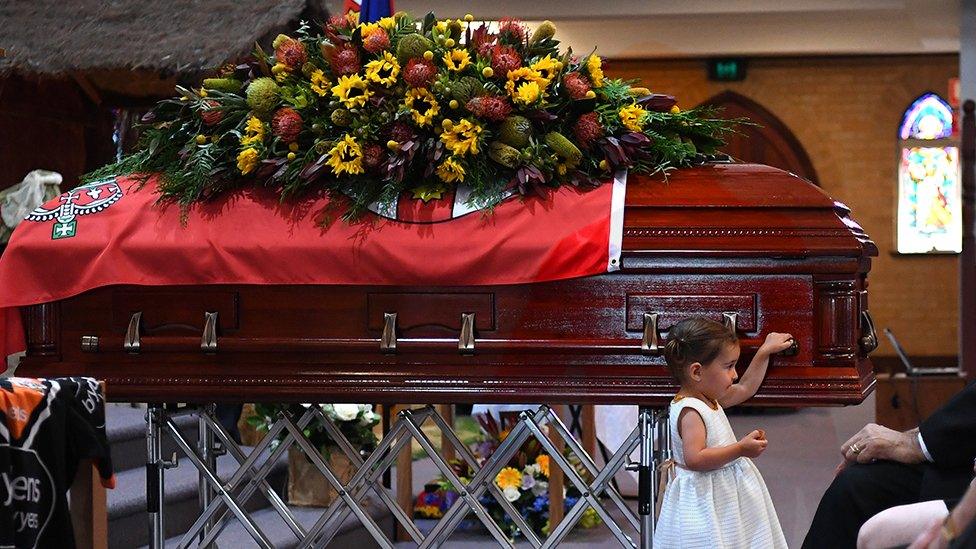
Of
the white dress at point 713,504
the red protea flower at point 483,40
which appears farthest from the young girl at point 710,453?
the red protea flower at point 483,40

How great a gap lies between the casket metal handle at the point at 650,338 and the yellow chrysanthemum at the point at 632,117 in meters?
0.49

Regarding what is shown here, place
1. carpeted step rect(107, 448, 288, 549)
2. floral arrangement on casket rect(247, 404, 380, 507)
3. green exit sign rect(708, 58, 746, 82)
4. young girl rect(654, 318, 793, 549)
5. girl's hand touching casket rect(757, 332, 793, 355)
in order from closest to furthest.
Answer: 1. young girl rect(654, 318, 793, 549)
2. girl's hand touching casket rect(757, 332, 793, 355)
3. carpeted step rect(107, 448, 288, 549)
4. floral arrangement on casket rect(247, 404, 380, 507)
5. green exit sign rect(708, 58, 746, 82)

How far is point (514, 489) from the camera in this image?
5.14m

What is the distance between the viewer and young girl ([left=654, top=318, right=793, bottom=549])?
9.29ft

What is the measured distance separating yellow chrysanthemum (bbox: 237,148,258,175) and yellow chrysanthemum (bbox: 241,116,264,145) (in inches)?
1.5

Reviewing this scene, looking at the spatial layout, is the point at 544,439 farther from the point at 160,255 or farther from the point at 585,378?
the point at 160,255

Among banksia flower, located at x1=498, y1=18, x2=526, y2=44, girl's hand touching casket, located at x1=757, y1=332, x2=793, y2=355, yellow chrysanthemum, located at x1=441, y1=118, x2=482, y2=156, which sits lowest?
girl's hand touching casket, located at x1=757, y1=332, x2=793, y2=355

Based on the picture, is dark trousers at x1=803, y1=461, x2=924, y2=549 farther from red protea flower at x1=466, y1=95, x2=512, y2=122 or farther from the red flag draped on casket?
red protea flower at x1=466, y1=95, x2=512, y2=122

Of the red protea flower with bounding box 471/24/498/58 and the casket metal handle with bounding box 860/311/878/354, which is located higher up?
the red protea flower with bounding box 471/24/498/58

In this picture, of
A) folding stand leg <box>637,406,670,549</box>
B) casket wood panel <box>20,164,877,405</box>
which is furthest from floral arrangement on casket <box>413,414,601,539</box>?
casket wood panel <box>20,164,877,405</box>

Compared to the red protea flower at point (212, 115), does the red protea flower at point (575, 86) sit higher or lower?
higher

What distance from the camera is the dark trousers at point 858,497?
2.90 m

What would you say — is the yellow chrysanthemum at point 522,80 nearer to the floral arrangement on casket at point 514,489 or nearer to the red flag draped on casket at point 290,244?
the red flag draped on casket at point 290,244

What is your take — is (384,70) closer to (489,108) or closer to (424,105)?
(424,105)
